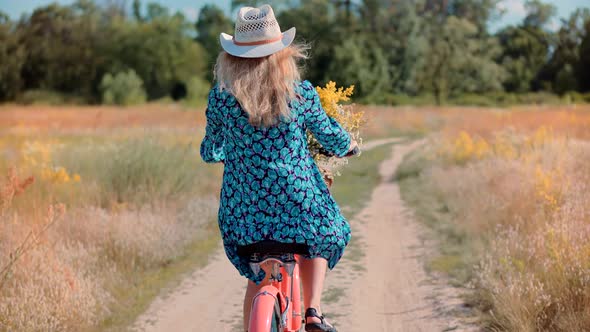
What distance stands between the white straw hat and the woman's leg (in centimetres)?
106

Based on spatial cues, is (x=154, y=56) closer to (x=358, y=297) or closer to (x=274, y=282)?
(x=358, y=297)

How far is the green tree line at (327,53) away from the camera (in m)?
50.4

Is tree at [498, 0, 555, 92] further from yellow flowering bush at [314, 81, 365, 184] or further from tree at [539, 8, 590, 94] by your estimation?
yellow flowering bush at [314, 81, 365, 184]

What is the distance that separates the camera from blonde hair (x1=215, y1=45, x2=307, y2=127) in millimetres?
3062

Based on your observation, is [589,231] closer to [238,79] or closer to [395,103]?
[238,79]

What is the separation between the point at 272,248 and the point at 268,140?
1.65ft

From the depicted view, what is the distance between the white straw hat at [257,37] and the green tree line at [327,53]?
42602 mm

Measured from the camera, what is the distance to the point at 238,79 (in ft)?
10.2

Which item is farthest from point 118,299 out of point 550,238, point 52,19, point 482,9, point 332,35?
point 482,9

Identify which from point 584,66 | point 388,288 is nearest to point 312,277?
point 388,288

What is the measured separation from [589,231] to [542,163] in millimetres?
4579

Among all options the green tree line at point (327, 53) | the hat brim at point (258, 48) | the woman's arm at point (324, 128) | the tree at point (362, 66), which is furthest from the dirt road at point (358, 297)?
the green tree line at point (327, 53)

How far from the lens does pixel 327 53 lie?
157 ft

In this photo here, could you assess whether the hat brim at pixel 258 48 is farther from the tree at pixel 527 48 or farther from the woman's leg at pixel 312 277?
the tree at pixel 527 48
